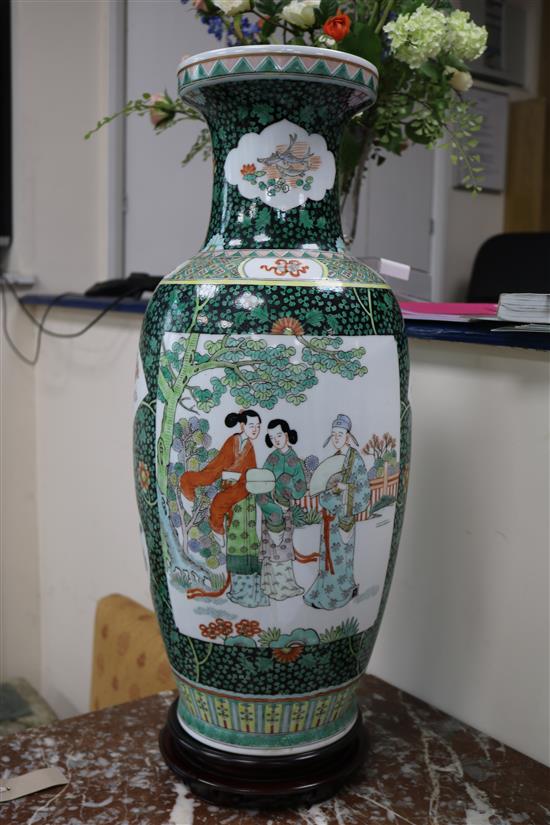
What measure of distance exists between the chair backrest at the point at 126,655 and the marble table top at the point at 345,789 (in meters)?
0.31

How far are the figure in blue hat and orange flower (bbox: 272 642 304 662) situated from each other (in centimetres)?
4

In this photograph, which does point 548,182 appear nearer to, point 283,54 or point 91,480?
Answer: point 91,480

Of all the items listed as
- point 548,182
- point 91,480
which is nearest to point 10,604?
point 91,480

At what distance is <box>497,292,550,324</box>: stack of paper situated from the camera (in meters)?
0.85

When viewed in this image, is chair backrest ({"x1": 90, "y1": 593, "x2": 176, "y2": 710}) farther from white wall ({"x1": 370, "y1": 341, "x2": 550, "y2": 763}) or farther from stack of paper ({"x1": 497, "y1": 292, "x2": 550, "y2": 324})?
stack of paper ({"x1": 497, "y1": 292, "x2": 550, "y2": 324})

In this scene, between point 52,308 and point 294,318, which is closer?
point 294,318

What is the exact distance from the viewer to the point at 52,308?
190 cm

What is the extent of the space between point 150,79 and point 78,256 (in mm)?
421

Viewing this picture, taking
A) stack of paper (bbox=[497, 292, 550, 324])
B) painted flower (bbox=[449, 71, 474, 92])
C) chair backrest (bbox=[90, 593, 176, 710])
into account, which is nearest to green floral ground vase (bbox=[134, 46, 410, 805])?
stack of paper (bbox=[497, 292, 550, 324])

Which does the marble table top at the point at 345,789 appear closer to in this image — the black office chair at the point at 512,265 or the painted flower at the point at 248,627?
the painted flower at the point at 248,627

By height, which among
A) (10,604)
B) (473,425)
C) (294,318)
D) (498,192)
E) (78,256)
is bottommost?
(10,604)

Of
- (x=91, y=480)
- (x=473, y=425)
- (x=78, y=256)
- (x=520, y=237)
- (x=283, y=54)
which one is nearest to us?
(x=283, y=54)

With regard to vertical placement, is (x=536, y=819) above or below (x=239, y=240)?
below

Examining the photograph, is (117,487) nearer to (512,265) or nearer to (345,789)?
(345,789)
